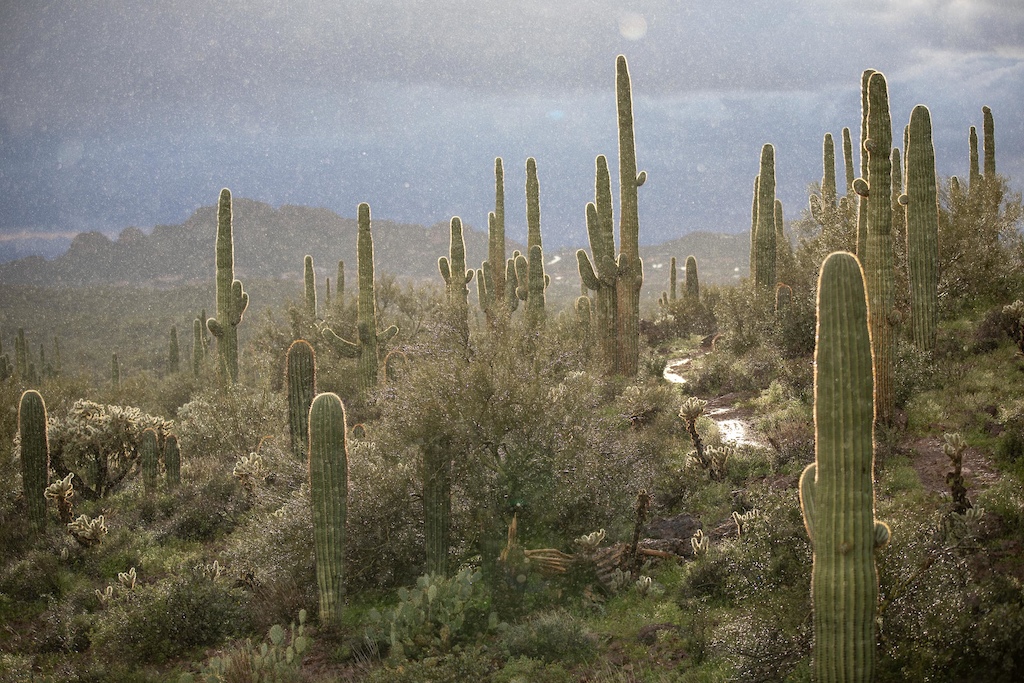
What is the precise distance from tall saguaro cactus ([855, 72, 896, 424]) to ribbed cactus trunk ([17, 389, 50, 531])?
13.2 meters

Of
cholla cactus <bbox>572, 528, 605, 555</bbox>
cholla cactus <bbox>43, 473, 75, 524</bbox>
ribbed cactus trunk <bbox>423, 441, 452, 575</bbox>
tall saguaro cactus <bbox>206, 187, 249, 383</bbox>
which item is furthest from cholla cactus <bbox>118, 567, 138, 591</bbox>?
tall saguaro cactus <bbox>206, 187, 249, 383</bbox>

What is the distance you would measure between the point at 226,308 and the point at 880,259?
1434 centimetres

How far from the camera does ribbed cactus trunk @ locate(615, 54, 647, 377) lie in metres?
17.8

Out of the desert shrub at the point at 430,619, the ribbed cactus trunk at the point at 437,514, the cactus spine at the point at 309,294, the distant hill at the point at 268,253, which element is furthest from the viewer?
the distant hill at the point at 268,253

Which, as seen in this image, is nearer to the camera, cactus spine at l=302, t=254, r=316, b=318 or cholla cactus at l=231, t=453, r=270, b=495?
cholla cactus at l=231, t=453, r=270, b=495

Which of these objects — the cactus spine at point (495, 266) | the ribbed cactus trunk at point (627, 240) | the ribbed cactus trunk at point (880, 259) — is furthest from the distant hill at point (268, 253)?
the ribbed cactus trunk at point (880, 259)

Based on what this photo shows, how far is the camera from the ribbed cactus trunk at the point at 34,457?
12.7 metres

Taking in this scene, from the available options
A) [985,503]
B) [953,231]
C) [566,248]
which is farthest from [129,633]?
[566,248]

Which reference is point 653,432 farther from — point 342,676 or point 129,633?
point 129,633

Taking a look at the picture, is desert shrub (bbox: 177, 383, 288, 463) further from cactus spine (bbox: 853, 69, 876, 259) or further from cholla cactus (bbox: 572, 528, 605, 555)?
cactus spine (bbox: 853, 69, 876, 259)

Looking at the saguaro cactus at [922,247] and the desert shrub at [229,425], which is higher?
the saguaro cactus at [922,247]

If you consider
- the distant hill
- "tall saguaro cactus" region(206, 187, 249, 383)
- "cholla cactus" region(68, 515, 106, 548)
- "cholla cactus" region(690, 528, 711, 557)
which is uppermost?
the distant hill

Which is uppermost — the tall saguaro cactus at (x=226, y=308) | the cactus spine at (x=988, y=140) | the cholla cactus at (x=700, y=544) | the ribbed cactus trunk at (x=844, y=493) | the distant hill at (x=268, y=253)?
the distant hill at (x=268, y=253)

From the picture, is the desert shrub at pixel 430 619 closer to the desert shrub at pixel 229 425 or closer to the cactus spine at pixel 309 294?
the desert shrub at pixel 229 425
